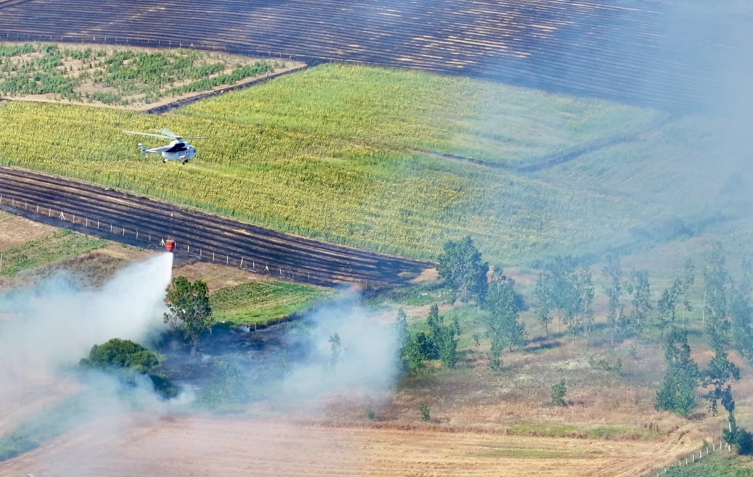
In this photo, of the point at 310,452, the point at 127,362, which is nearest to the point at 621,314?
the point at 310,452

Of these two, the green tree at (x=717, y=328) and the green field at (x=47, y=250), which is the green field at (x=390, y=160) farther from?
the green field at (x=47, y=250)

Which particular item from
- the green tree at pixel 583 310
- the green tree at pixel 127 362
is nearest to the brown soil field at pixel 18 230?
the green tree at pixel 127 362

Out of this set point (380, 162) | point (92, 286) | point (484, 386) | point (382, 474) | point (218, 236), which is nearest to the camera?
point (382, 474)

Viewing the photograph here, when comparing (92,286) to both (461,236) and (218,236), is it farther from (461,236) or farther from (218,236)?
(461,236)

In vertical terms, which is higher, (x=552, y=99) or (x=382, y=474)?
(x=552, y=99)

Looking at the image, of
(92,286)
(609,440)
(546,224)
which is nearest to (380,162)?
(546,224)
